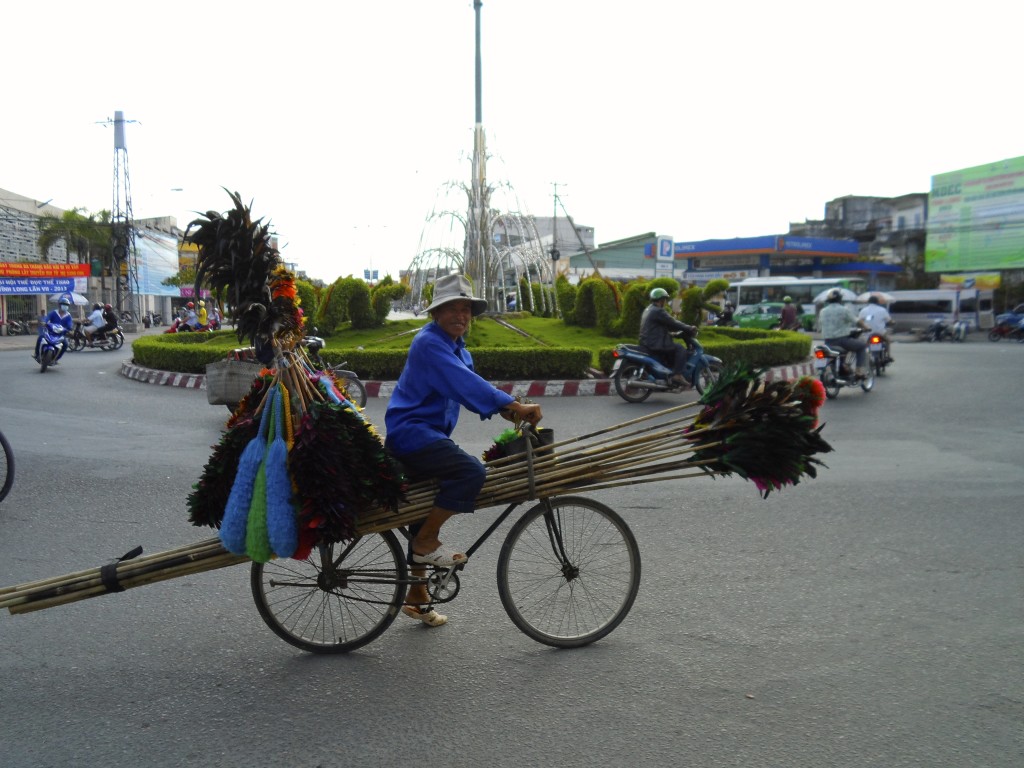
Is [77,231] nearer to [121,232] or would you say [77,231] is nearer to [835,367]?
[121,232]

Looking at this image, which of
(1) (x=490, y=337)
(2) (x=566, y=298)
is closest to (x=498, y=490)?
(1) (x=490, y=337)

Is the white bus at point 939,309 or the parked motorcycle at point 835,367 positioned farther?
the white bus at point 939,309

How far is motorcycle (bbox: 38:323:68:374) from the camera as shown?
18281 mm

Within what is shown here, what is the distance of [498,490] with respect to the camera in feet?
12.0

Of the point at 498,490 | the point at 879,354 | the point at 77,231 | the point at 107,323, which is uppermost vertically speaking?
the point at 77,231

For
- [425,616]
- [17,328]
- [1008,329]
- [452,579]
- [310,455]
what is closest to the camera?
[310,455]

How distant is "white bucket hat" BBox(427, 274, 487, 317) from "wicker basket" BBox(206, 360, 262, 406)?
21.2 ft

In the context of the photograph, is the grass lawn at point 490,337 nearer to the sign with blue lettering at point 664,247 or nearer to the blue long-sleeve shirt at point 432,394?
the sign with blue lettering at point 664,247

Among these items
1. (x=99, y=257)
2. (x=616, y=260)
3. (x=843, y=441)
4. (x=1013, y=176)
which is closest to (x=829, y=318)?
(x=843, y=441)

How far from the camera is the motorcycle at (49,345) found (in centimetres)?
1828

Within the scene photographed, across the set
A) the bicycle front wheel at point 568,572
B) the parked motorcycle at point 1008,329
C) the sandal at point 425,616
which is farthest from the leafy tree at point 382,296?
the parked motorcycle at point 1008,329

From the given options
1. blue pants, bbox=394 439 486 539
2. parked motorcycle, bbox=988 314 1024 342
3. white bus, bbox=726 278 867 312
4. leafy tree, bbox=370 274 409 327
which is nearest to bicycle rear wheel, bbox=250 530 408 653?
blue pants, bbox=394 439 486 539

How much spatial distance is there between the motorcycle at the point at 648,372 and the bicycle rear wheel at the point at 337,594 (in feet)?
29.6

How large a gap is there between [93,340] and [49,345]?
8280mm
